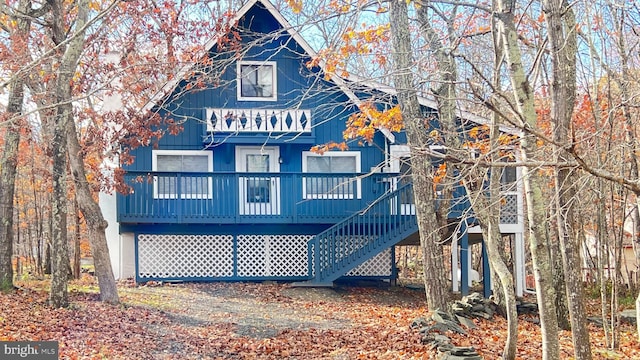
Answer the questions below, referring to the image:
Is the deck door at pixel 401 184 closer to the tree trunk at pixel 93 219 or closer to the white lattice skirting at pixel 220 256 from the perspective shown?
the white lattice skirting at pixel 220 256

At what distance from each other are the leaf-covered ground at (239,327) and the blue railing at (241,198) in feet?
6.01

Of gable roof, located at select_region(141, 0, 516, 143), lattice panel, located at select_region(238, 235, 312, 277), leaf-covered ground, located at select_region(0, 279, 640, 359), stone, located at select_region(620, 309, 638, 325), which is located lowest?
stone, located at select_region(620, 309, 638, 325)

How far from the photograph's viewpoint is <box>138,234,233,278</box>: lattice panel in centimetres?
1645

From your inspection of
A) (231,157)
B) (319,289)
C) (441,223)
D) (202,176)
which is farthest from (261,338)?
(231,157)

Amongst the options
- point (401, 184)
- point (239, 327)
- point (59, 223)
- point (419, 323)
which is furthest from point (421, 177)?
point (59, 223)

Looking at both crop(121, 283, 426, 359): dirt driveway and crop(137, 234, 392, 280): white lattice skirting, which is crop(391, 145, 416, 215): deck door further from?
crop(137, 234, 392, 280): white lattice skirting

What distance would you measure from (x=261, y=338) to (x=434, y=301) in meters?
3.28

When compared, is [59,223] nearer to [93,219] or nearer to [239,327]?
[93,219]

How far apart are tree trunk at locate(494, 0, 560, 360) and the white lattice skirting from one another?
10349 millimetres

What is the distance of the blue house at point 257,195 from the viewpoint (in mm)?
15578

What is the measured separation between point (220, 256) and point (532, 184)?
11324 millimetres

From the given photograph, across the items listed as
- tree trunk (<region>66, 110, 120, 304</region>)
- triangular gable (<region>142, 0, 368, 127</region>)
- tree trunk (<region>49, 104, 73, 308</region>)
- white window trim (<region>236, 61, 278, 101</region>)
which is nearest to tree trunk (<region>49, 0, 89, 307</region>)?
tree trunk (<region>49, 104, 73, 308</region>)

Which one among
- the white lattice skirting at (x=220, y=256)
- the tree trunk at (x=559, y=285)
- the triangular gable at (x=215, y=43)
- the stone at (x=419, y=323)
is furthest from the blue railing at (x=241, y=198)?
the stone at (x=419, y=323)

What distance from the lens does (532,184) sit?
21.9 feet
